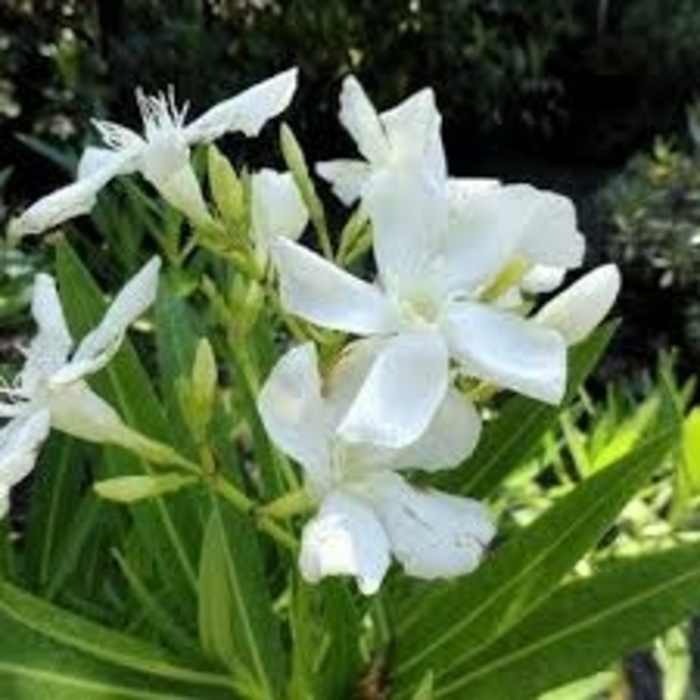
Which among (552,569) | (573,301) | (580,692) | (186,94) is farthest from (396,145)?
(186,94)

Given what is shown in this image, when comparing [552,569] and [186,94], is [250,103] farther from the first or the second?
[186,94]

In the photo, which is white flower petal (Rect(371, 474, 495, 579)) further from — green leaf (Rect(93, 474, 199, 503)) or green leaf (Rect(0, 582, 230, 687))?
green leaf (Rect(0, 582, 230, 687))

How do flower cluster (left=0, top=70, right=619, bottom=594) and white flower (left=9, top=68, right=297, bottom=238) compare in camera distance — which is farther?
white flower (left=9, top=68, right=297, bottom=238)

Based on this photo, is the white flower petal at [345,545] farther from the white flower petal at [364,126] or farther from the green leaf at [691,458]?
the green leaf at [691,458]

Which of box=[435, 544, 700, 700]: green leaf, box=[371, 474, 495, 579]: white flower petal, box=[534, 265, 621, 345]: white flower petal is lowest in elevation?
box=[435, 544, 700, 700]: green leaf

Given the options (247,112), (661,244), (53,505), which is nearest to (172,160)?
(247,112)

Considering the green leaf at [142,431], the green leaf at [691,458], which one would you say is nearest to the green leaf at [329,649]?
the green leaf at [142,431]

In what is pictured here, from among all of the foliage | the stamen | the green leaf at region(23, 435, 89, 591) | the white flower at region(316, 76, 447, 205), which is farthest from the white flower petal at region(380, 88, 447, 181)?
the foliage

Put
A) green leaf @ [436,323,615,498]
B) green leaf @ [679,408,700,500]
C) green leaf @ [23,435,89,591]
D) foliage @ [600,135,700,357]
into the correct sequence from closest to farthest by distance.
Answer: green leaf @ [436,323,615,498], green leaf @ [23,435,89,591], green leaf @ [679,408,700,500], foliage @ [600,135,700,357]
